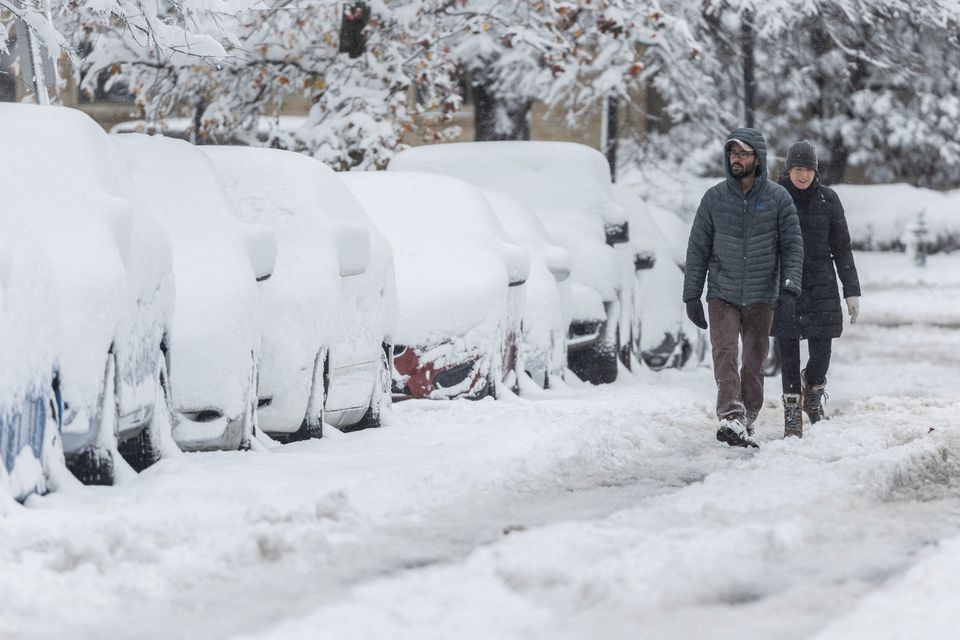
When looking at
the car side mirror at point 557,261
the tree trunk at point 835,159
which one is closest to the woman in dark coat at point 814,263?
the car side mirror at point 557,261

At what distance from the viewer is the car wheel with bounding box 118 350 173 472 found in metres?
7.61

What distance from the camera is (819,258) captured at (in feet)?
32.8

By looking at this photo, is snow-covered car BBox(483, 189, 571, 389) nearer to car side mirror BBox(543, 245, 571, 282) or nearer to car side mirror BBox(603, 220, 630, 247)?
car side mirror BBox(543, 245, 571, 282)

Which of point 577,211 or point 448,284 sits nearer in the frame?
point 448,284

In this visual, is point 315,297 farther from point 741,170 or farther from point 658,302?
point 658,302

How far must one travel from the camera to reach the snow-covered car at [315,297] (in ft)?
29.1

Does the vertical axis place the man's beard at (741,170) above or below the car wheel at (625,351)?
above

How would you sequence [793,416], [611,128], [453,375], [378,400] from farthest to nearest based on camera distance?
[611,128] < [453,375] < [378,400] < [793,416]

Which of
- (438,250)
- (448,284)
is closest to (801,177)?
(448,284)

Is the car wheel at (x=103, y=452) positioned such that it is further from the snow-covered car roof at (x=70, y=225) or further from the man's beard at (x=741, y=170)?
the man's beard at (x=741, y=170)

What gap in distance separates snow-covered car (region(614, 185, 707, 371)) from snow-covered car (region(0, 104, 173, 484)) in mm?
8585

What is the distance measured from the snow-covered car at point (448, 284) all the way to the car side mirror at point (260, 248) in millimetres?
2311

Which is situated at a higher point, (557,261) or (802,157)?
(802,157)

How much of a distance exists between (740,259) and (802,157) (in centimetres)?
80
